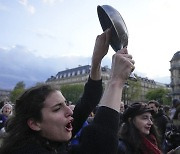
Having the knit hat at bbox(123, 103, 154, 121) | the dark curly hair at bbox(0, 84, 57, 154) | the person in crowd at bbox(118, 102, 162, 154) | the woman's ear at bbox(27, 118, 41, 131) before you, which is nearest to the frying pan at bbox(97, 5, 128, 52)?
the dark curly hair at bbox(0, 84, 57, 154)

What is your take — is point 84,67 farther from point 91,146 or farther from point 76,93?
point 91,146

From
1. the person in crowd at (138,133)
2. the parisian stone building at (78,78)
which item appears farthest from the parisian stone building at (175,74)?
the person in crowd at (138,133)

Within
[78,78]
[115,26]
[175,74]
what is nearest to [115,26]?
[115,26]

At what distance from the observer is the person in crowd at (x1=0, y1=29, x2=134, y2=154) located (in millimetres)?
1646

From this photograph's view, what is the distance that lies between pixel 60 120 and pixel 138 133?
2122 mm

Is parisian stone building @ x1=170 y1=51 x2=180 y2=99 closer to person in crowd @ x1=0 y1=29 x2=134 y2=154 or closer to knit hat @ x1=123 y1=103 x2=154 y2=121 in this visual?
knit hat @ x1=123 y1=103 x2=154 y2=121

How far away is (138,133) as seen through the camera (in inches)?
152

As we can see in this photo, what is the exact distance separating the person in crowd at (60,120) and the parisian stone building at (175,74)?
319 feet

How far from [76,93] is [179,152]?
99.0m

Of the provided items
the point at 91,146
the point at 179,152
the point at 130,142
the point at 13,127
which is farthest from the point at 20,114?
Result: the point at 179,152

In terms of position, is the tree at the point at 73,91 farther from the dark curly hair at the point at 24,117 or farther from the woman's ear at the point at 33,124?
the woman's ear at the point at 33,124

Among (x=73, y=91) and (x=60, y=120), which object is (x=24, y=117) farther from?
(x=73, y=91)

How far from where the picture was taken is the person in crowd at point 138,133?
11.9ft

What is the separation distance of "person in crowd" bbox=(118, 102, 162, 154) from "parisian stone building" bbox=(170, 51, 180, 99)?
95.1m
